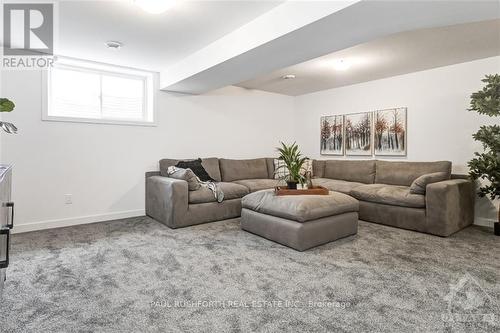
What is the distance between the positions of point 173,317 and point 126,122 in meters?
3.24

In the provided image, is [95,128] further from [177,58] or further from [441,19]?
[441,19]

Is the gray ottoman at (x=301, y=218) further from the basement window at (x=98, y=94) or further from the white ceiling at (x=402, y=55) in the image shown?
the basement window at (x=98, y=94)

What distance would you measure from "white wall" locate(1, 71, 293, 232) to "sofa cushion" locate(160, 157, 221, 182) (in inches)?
8.5

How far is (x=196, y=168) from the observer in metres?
4.42

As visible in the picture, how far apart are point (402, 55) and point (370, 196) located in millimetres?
1876

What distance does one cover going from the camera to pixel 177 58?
12.6ft

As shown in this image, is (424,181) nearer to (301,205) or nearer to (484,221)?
(484,221)

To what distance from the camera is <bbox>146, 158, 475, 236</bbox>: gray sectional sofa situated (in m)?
3.38

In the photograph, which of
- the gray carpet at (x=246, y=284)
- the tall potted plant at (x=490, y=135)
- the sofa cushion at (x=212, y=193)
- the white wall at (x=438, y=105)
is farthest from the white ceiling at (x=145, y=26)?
the white wall at (x=438, y=105)

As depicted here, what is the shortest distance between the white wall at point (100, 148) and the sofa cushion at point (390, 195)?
242 centimetres

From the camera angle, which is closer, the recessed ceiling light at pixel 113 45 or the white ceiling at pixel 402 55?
the white ceiling at pixel 402 55

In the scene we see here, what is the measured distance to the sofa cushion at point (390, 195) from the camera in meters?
3.54

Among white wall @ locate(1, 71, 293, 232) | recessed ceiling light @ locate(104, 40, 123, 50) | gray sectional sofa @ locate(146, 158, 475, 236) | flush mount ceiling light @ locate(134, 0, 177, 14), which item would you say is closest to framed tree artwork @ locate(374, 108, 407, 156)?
gray sectional sofa @ locate(146, 158, 475, 236)

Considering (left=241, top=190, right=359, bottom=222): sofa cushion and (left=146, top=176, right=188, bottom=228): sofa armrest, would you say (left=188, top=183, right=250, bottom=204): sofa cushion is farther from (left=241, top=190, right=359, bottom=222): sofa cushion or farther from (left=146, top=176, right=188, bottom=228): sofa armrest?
(left=241, top=190, right=359, bottom=222): sofa cushion
